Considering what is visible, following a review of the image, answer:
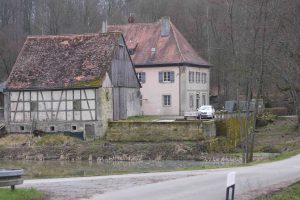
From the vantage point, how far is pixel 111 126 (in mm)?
41688

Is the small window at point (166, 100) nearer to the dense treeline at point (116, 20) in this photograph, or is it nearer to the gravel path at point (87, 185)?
the dense treeline at point (116, 20)

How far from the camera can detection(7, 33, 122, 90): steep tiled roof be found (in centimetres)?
4303

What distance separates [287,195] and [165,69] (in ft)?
142

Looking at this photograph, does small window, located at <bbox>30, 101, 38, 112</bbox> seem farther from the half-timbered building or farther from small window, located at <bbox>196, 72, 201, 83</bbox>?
small window, located at <bbox>196, 72, 201, 83</bbox>

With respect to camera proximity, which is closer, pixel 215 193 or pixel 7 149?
pixel 215 193

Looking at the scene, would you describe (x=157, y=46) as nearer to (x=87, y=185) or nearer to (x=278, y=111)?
(x=278, y=111)

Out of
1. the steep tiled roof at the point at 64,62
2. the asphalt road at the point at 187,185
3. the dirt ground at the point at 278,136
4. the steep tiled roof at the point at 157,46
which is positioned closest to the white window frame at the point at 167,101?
the steep tiled roof at the point at 157,46

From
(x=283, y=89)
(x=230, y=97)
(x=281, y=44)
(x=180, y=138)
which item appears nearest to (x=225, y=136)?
(x=180, y=138)

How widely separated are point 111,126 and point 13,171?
27.6 metres

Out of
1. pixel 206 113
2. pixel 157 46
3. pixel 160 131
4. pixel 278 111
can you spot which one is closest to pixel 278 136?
pixel 206 113

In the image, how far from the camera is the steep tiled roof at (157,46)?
57.7 metres

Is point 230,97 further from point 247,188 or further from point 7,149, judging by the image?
point 247,188

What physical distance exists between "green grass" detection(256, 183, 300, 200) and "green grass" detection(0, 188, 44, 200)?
550 cm

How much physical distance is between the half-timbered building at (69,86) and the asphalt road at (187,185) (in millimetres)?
22515
